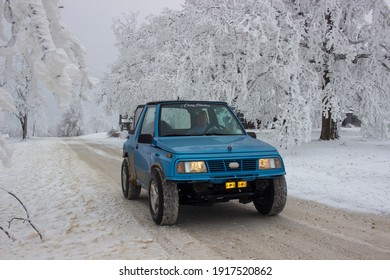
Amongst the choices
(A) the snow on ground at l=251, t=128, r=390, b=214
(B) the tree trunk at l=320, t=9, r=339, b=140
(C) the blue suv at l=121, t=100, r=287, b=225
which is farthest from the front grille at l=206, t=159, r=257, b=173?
(B) the tree trunk at l=320, t=9, r=339, b=140

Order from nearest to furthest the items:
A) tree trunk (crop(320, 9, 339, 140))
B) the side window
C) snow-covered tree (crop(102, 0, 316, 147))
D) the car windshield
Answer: the car windshield, the side window, snow-covered tree (crop(102, 0, 316, 147)), tree trunk (crop(320, 9, 339, 140))

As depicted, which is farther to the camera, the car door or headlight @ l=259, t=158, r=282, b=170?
the car door

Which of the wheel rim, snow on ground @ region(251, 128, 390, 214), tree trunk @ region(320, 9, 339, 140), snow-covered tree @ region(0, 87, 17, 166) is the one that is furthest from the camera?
tree trunk @ region(320, 9, 339, 140)

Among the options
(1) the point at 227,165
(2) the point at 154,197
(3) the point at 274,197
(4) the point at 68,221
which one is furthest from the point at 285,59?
(4) the point at 68,221

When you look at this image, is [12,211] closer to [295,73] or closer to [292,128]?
[292,128]

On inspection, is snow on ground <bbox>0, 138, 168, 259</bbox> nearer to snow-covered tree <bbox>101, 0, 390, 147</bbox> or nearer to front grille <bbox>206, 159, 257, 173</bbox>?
front grille <bbox>206, 159, 257, 173</bbox>

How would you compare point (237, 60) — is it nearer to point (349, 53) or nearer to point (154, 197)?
point (349, 53)

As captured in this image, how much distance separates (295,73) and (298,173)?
4602 mm

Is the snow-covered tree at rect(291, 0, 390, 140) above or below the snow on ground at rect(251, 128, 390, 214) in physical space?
above

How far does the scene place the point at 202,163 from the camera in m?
4.83

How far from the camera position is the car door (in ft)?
18.8

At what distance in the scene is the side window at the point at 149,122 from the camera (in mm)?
6173

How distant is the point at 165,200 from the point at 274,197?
161 centimetres

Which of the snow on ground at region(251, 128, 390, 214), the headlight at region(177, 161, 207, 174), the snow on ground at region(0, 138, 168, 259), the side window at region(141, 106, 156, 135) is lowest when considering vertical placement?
the snow on ground at region(0, 138, 168, 259)
